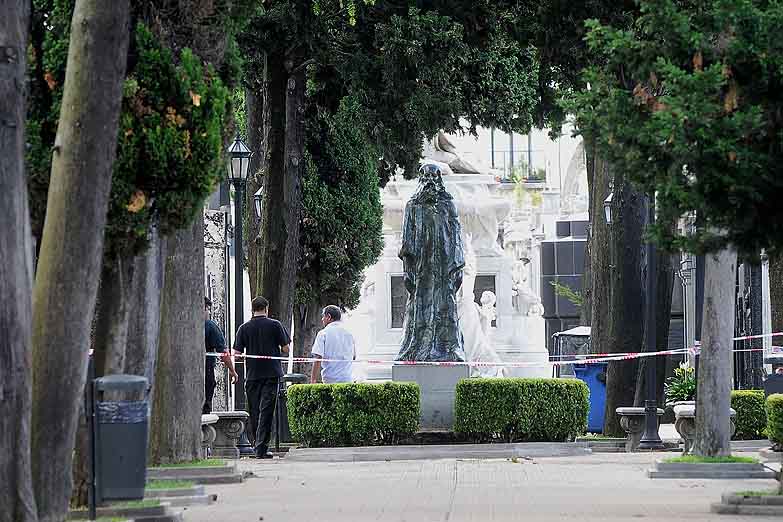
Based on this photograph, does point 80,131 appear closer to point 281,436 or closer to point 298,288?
point 281,436

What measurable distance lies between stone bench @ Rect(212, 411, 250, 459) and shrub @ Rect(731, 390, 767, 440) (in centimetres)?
597

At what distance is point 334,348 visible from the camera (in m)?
22.2

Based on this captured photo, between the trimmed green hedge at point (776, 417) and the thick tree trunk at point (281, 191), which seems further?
the thick tree trunk at point (281, 191)

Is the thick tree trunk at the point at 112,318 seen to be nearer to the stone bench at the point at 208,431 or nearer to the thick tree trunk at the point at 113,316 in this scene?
the thick tree trunk at the point at 113,316

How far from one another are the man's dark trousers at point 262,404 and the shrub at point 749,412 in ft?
18.2

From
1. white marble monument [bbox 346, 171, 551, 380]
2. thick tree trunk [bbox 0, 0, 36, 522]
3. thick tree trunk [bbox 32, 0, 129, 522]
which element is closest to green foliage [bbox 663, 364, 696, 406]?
white marble monument [bbox 346, 171, 551, 380]

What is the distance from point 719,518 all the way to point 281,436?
13.6 m

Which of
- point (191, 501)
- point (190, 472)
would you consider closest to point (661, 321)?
point (190, 472)

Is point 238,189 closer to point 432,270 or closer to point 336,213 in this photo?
point 432,270

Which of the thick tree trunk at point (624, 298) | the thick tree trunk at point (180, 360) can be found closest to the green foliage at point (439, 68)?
the thick tree trunk at point (624, 298)

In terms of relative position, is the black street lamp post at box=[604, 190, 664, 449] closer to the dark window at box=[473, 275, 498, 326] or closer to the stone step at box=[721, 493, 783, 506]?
the stone step at box=[721, 493, 783, 506]

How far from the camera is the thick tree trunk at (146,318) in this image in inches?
507

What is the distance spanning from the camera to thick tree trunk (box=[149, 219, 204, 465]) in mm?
16250

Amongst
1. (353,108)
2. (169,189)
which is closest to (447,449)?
(353,108)
